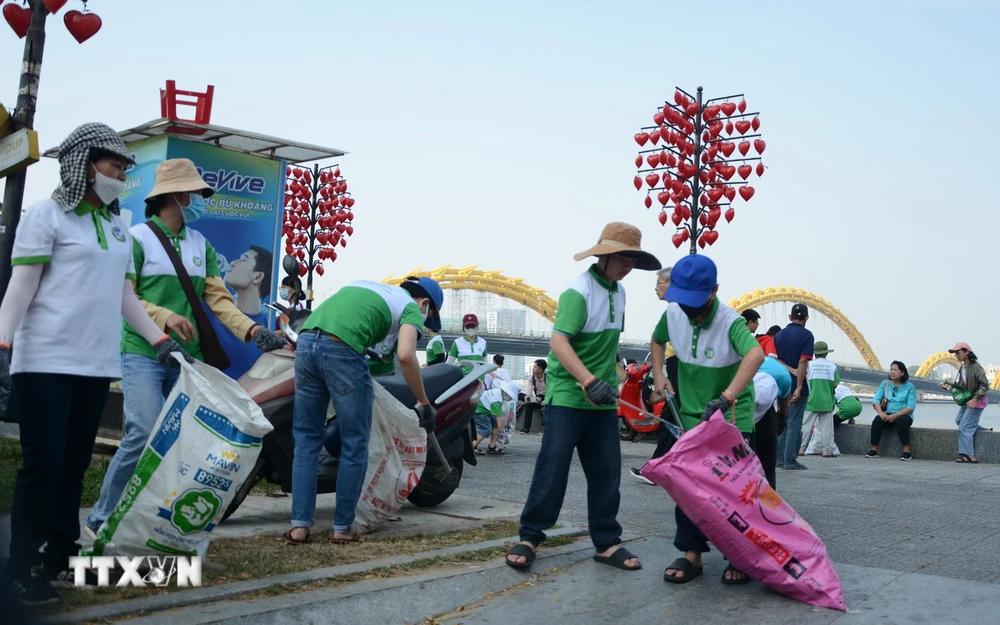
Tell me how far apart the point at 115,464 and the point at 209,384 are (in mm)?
647

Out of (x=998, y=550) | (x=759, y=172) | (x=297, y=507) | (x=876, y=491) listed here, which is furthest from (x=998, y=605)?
(x=759, y=172)

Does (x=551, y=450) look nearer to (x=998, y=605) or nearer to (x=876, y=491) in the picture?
(x=998, y=605)

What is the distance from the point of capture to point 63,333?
12.4ft

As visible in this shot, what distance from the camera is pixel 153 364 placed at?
4438mm

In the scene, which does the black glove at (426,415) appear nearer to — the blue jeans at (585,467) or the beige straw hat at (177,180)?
the blue jeans at (585,467)

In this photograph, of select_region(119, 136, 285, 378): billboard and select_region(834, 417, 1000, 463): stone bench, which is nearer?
select_region(119, 136, 285, 378): billboard

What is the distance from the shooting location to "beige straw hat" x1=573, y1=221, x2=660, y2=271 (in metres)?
5.00

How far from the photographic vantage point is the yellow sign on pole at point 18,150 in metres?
6.86

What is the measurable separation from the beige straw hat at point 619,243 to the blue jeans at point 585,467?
80cm

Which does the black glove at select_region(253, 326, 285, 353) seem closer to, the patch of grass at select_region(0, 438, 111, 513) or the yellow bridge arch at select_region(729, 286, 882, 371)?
the patch of grass at select_region(0, 438, 111, 513)

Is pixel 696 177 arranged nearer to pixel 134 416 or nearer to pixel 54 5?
pixel 54 5

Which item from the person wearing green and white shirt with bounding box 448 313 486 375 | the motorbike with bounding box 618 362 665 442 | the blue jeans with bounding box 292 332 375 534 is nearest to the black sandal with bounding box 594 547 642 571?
the blue jeans with bounding box 292 332 375 534

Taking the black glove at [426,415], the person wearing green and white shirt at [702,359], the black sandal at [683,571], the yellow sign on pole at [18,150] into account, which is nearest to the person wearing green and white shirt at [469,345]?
the yellow sign on pole at [18,150]

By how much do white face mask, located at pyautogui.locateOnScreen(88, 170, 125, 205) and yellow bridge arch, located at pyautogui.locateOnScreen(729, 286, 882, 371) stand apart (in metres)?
67.8
